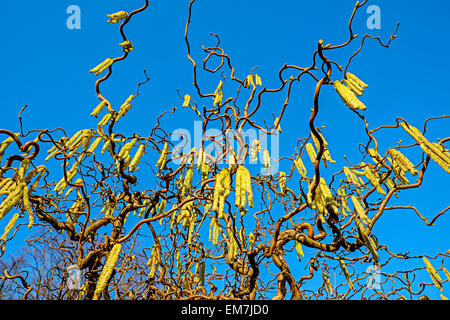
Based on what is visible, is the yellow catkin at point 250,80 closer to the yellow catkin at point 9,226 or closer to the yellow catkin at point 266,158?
the yellow catkin at point 266,158

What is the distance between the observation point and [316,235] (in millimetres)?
Result: 2314

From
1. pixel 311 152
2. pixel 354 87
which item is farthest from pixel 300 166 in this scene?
pixel 354 87

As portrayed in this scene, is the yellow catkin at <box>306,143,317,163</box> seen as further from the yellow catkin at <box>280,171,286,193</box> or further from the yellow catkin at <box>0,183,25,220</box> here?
the yellow catkin at <box>0,183,25,220</box>

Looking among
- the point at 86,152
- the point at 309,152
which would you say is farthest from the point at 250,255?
the point at 86,152

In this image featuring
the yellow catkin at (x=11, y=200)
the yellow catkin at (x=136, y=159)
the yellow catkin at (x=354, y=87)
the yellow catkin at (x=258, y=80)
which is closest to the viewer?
the yellow catkin at (x=354, y=87)

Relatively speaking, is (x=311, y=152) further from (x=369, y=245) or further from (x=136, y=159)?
Result: (x=136, y=159)

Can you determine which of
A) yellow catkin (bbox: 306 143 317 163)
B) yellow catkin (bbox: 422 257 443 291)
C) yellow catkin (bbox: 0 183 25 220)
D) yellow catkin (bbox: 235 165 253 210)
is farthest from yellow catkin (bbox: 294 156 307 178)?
yellow catkin (bbox: 0 183 25 220)

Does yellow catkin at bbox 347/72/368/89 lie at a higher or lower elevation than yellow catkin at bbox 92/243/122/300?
higher

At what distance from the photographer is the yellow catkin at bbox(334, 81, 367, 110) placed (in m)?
1.48

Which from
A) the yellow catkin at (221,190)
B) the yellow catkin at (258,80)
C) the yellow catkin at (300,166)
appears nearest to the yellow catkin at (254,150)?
the yellow catkin at (300,166)

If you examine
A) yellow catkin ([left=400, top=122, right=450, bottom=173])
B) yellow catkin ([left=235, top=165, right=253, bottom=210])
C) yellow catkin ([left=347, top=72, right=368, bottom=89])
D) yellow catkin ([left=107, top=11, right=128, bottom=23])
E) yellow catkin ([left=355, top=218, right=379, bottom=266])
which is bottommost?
yellow catkin ([left=355, top=218, right=379, bottom=266])

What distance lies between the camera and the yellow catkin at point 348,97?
1.48 meters
